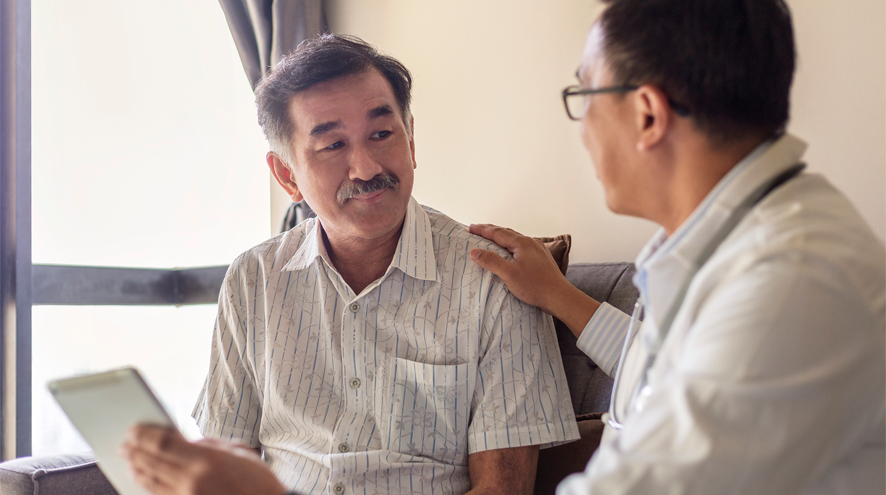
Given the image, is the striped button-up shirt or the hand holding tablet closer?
the hand holding tablet

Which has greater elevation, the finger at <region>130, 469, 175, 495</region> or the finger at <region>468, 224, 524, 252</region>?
the finger at <region>468, 224, 524, 252</region>

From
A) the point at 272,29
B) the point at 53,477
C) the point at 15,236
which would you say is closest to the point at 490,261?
the point at 53,477

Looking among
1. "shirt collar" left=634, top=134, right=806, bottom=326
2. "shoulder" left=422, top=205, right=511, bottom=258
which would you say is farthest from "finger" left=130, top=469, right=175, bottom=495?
"shoulder" left=422, top=205, right=511, bottom=258

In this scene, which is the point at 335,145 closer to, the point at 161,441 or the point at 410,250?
the point at 410,250

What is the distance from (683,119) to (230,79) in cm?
306

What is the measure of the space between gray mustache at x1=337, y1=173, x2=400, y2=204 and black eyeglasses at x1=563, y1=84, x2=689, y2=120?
696 millimetres

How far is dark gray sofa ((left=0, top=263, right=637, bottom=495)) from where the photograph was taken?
1.42m

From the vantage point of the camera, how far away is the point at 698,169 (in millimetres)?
783

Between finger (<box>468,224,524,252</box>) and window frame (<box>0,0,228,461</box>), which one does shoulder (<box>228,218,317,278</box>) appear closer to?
finger (<box>468,224,524,252</box>)

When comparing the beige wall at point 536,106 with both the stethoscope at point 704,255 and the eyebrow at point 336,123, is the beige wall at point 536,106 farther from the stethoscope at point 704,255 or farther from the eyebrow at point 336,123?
the stethoscope at point 704,255

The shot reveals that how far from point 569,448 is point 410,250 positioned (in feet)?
1.81

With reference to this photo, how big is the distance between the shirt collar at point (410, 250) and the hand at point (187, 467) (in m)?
0.80

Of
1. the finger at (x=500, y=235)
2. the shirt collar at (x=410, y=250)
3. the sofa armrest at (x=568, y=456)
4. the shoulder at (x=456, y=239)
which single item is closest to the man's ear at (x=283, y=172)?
the shirt collar at (x=410, y=250)

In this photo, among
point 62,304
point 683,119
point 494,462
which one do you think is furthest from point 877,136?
point 62,304
